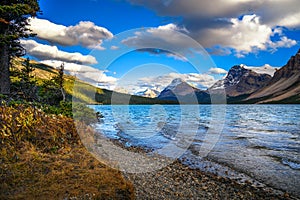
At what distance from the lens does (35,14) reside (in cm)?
2067

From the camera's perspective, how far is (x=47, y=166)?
9.08m

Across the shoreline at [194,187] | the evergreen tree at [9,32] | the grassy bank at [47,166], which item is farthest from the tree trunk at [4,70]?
the shoreline at [194,187]

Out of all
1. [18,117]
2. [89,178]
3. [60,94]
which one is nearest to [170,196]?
[89,178]

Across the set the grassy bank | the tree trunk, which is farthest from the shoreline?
the tree trunk

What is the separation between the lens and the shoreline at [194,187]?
28.7 ft

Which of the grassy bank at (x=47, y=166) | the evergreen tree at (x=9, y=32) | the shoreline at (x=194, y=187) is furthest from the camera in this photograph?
the evergreen tree at (x=9, y=32)

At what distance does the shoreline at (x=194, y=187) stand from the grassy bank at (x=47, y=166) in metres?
1.11

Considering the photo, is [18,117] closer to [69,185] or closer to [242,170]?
[69,185]

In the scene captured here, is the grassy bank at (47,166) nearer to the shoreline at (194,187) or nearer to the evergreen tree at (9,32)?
the shoreline at (194,187)

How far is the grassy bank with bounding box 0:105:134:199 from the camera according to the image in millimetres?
7145

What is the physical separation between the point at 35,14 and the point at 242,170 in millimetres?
21845

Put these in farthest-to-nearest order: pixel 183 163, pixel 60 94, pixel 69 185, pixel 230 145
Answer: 1. pixel 60 94
2. pixel 230 145
3. pixel 183 163
4. pixel 69 185

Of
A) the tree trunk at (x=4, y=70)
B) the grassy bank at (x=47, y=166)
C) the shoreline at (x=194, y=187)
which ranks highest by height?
the tree trunk at (x=4, y=70)

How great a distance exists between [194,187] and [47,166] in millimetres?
6406
